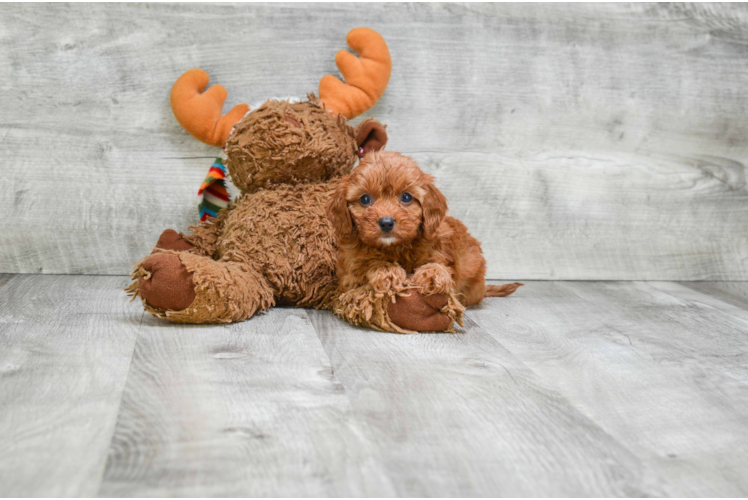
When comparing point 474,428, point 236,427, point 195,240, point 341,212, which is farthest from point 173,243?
point 474,428

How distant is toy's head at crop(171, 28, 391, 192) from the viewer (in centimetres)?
136

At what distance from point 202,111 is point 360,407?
932mm

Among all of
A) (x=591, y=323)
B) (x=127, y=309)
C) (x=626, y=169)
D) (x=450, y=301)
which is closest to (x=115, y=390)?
(x=127, y=309)

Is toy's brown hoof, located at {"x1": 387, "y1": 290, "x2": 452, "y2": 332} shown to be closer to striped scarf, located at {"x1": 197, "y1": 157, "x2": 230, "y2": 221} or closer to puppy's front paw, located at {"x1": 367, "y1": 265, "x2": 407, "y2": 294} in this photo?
puppy's front paw, located at {"x1": 367, "y1": 265, "x2": 407, "y2": 294}

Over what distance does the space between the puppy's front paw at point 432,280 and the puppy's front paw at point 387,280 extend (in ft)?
0.09

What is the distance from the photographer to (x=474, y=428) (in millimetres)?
812

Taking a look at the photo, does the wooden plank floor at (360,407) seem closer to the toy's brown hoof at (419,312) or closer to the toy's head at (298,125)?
the toy's brown hoof at (419,312)

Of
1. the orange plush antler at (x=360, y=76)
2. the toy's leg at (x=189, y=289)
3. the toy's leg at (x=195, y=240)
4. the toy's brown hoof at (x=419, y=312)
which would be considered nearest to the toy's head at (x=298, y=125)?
the orange plush antler at (x=360, y=76)

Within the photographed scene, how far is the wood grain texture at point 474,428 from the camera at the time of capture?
27.2 inches

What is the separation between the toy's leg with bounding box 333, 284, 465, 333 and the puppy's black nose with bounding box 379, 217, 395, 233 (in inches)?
→ 4.8

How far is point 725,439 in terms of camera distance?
823mm

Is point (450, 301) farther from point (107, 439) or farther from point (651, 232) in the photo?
point (651, 232)

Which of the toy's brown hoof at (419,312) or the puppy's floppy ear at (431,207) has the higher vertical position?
the puppy's floppy ear at (431,207)

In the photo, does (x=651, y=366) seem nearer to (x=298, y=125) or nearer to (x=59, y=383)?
(x=298, y=125)
